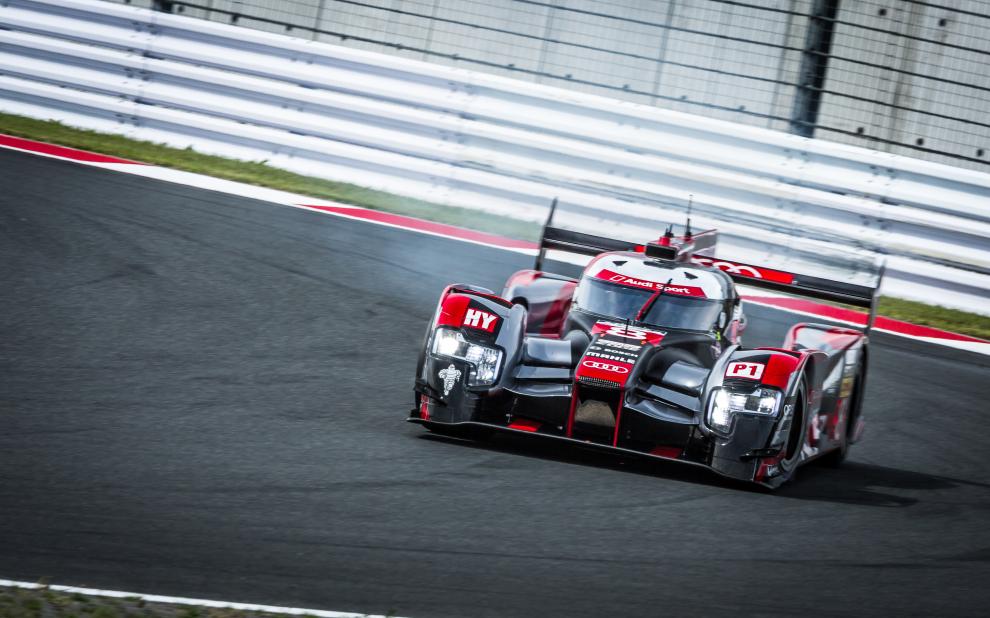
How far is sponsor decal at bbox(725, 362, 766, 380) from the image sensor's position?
Answer: 653cm

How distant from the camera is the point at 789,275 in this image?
8281 mm

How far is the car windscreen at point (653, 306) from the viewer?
24.6ft

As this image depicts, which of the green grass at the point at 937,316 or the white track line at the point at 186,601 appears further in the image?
the green grass at the point at 937,316

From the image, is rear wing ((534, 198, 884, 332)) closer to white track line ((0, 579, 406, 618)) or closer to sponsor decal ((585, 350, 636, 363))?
sponsor decal ((585, 350, 636, 363))

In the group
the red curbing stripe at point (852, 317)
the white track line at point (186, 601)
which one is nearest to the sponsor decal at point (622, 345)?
the white track line at point (186, 601)

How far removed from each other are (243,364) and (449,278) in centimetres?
335

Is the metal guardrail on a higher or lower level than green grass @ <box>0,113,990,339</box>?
higher

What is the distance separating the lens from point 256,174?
1380cm

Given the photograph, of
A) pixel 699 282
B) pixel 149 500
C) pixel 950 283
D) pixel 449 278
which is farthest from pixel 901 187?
pixel 149 500

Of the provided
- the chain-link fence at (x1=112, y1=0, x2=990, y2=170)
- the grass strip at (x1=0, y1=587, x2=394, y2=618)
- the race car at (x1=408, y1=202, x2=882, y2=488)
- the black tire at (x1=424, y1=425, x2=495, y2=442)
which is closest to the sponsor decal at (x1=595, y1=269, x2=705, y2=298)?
A: the race car at (x1=408, y1=202, x2=882, y2=488)

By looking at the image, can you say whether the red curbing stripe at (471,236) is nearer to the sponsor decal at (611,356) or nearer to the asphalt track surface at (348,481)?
the asphalt track surface at (348,481)

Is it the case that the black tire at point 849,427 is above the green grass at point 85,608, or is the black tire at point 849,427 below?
above

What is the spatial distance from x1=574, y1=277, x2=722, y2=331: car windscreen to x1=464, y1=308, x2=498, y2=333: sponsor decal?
2.84 feet

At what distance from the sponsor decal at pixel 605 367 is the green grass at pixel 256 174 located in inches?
262
